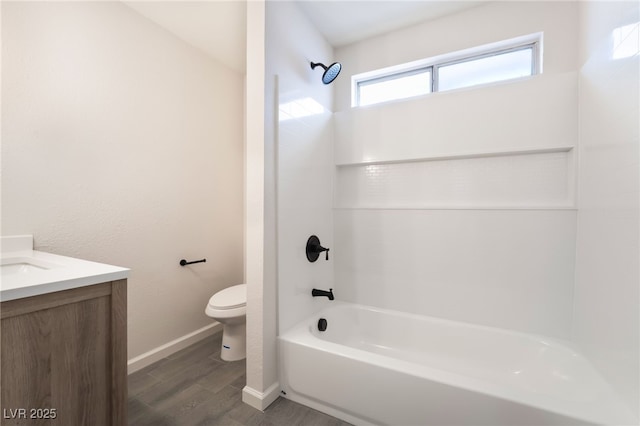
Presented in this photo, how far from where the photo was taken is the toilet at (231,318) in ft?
6.16

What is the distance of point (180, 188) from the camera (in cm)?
216

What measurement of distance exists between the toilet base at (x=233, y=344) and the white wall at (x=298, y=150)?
0.57 meters

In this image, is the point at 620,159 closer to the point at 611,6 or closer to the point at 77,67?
the point at 611,6

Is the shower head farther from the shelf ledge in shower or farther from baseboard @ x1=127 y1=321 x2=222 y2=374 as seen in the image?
baseboard @ x1=127 y1=321 x2=222 y2=374

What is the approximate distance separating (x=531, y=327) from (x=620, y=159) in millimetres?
1137

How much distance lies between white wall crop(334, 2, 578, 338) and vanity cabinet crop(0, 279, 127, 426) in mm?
1646

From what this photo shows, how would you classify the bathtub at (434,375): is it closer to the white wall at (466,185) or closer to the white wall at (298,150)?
the white wall at (466,185)

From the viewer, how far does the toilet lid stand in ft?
6.23

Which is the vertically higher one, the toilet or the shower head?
the shower head

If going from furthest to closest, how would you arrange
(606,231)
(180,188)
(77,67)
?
(180,188) → (77,67) → (606,231)

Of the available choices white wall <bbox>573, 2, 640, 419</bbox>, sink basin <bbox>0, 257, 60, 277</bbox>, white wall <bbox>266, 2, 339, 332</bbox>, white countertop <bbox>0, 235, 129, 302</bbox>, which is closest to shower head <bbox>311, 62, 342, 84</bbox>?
white wall <bbox>266, 2, 339, 332</bbox>

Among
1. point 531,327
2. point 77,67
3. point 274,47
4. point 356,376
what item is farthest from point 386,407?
point 77,67

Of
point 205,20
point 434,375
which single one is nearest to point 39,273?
point 434,375

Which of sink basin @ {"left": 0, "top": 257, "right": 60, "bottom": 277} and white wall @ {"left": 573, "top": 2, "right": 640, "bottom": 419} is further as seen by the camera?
sink basin @ {"left": 0, "top": 257, "right": 60, "bottom": 277}
